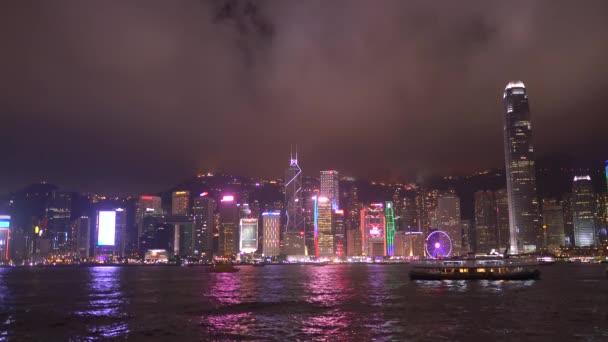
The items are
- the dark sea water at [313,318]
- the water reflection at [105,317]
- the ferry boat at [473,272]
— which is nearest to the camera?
the dark sea water at [313,318]

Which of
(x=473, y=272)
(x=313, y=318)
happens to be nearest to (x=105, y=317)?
(x=313, y=318)

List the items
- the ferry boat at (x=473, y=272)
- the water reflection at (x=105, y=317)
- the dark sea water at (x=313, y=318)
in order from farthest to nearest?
the ferry boat at (x=473, y=272), the water reflection at (x=105, y=317), the dark sea water at (x=313, y=318)

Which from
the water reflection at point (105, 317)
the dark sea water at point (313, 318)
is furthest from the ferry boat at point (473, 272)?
the water reflection at point (105, 317)

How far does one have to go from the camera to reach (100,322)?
56031 millimetres

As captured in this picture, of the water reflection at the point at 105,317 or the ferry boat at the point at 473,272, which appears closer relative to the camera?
the water reflection at the point at 105,317

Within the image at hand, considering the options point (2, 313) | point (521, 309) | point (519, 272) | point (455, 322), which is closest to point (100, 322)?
point (2, 313)

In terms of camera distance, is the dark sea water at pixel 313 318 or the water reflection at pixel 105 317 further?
the water reflection at pixel 105 317

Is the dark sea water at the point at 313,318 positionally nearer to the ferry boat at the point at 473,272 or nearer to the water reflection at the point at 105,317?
the water reflection at the point at 105,317

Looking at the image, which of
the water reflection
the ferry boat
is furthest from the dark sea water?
the ferry boat

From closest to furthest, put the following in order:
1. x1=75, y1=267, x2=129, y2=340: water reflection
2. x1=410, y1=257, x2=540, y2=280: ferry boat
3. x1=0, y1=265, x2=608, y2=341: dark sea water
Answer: x1=0, y1=265, x2=608, y2=341: dark sea water, x1=75, y1=267, x2=129, y2=340: water reflection, x1=410, y1=257, x2=540, y2=280: ferry boat

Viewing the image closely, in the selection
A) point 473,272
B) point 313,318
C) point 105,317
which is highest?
point 105,317

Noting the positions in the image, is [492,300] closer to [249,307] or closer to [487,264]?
[249,307]

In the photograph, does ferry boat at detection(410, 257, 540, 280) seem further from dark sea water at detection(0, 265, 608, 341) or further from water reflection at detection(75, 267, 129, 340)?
water reflection at detection(75, 267, 129, 340)

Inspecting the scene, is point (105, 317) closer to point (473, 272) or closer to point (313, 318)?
point (313, 318)
